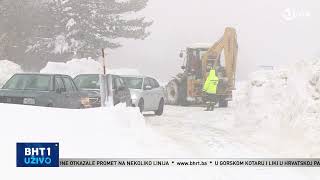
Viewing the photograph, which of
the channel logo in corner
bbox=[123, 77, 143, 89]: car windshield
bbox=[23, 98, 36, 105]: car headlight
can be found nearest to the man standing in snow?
bbox=[123, 77, 143, 89]: car windshield

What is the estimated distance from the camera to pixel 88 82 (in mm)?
18312

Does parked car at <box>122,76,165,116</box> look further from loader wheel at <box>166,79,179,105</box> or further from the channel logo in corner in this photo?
the channel logo in corner

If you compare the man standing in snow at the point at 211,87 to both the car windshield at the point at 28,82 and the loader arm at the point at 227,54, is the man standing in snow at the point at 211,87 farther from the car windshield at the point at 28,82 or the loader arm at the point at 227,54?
the car windshield at the point at 28,82

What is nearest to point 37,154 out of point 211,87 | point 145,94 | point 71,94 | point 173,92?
point 71,94

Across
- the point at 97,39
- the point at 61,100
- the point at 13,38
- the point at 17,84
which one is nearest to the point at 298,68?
the point at 61,100

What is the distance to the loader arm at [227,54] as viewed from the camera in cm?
2600

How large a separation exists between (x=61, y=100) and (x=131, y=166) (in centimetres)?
589

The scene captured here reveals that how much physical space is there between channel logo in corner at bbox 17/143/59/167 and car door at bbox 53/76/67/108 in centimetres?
531

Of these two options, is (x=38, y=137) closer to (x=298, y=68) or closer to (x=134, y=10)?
(x=298, y=68)

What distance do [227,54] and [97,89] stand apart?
9.91 metres

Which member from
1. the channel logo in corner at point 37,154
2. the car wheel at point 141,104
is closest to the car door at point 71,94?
the car wheel at point 141,104

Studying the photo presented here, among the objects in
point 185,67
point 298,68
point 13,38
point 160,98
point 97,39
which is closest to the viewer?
point 298,68

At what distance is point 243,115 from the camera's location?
1709 centimetres

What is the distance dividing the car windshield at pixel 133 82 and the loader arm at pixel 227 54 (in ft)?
20.0
